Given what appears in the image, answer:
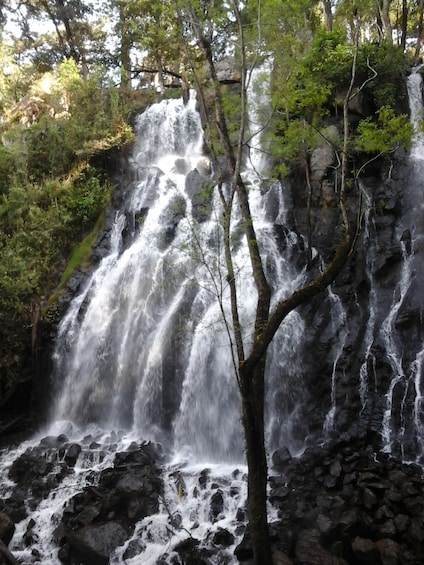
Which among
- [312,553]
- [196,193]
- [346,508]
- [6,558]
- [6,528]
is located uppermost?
[196,193]

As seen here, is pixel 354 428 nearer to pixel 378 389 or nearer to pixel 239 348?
pixel 378 389

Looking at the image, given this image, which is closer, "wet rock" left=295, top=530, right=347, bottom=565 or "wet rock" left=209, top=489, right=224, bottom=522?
"wet rock" left=295, top=530, right=347, bottom=565

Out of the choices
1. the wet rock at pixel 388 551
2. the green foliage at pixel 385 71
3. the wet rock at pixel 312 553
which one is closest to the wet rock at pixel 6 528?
the wet rock at pixel 312 553

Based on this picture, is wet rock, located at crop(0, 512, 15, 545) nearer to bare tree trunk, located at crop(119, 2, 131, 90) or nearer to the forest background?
the forest background

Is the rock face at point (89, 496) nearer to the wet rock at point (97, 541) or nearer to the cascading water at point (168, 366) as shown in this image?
the wet rock at point (97, 541)

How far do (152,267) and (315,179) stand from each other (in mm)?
6525

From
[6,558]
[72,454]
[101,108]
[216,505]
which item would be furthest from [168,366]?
[101,108]

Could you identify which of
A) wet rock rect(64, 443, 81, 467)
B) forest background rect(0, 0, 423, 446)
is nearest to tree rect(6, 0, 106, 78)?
forest background rect(0, 0, 423, 446)

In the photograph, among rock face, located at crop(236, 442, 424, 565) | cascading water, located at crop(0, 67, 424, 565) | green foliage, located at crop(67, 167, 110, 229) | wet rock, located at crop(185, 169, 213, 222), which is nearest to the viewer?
rock face, located at crop(236, 442, 424, 565)

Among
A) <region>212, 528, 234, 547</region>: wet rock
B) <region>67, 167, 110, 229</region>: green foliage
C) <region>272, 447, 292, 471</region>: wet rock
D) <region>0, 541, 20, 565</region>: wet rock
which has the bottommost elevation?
<region>0, 541, 20, 565</region>: wet rock

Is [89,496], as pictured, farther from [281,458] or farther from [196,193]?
[196,193]

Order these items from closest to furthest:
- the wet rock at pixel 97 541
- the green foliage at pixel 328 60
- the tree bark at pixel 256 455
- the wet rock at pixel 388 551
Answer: the tree bark at pixel 256 455 → the wet rock at pixel 388 551 → the wet rock at pixel 97 541 → the green foliage at pixel 328 60

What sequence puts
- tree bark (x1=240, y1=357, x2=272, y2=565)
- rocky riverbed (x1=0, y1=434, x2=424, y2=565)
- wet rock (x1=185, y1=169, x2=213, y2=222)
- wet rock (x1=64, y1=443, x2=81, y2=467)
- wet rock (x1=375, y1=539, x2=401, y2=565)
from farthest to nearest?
wet rock (x1=185, y1=169, x2=213, y2=222)
wet rock (x1=64, y1=443, x2=81, y2=467)
rocky riverbed (x1=0, y1=434, x2=424, y2=565)
wet rock (x1=375, y1=539, x2=401, y2=565)
tree bark (x1=240, y1=357, x2=272, y2=565)

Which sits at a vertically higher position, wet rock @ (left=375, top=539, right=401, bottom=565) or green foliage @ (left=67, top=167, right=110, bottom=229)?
green foliage @ (left=67, top=167, right=110, bottom=229)
